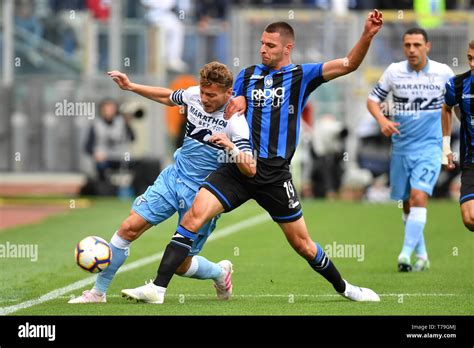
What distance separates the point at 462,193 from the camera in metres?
11.0

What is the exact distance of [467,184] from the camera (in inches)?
433

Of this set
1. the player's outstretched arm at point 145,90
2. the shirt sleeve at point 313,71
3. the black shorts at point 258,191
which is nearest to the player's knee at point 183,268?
the black shorts at point 258,191

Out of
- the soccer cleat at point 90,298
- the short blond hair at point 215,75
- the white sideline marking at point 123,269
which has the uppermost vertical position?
the short blond hair at point 215,75

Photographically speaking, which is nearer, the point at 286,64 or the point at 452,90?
the point at 286,64

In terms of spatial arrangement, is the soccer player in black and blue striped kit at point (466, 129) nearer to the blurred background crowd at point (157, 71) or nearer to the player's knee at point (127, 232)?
the player's knee at point (127, 232)

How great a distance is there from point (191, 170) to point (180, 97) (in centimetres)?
63

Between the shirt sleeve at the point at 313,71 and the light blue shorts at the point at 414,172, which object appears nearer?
the shirt sleeve at the point at 313,71

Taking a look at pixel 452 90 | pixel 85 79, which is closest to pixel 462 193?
pixel 452 90

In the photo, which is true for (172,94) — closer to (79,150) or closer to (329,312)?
(329,312)

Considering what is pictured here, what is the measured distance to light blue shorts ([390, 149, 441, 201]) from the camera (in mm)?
13148

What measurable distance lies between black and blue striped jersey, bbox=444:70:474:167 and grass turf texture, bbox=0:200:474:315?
4.15 ft

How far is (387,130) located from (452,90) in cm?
123

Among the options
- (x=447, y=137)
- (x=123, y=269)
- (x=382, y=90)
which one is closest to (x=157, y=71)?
(x=123, y=269)

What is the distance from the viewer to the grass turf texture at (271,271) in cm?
985
